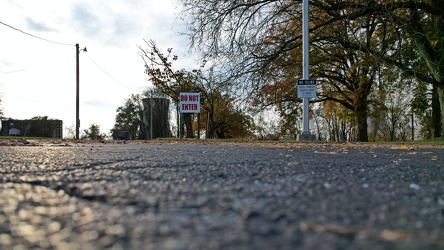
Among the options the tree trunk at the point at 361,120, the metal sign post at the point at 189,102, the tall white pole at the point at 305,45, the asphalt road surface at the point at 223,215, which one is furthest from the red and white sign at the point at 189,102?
the asphalt road surface at the point at 223,215

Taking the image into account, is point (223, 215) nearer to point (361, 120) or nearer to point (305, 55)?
point (305, 55)

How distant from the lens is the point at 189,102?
18500 mm

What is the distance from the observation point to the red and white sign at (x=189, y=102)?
60.4ft

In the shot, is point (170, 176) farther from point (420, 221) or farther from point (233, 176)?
point (420, 221)

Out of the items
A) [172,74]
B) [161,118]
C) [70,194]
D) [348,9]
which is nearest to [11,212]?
[70,194]

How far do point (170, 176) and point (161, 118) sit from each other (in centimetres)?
4214

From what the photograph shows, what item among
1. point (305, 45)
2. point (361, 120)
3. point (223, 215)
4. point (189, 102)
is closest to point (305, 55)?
point (305, 45)

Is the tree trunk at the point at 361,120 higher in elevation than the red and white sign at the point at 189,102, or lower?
lower

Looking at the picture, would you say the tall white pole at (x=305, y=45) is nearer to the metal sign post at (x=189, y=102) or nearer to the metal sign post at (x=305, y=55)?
the metal sign post at (x=305, y=55)

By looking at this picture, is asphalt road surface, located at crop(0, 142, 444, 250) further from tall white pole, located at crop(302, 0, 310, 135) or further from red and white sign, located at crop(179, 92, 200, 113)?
red and white sign, located at crop(179, 92, 200, 113)

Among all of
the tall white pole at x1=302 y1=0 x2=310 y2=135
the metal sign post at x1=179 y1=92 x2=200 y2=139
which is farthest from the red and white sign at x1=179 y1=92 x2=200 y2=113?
the tall white pole at x1=302 y1=0 x2=310 y2=135

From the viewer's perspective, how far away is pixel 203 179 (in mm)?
1426

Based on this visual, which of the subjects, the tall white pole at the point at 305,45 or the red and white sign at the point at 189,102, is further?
the red and white sign at the point at 189,102

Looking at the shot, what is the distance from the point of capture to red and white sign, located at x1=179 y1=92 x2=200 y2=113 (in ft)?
60.4
